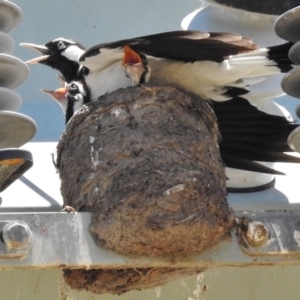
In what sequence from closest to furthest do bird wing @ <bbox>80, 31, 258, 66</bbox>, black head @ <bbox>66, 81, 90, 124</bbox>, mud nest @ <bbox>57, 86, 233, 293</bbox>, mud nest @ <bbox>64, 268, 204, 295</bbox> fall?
mud nest @ <bbox>57, 86, 233, 293</bbox>, mud nest @ <bbox>64, 268, 204, 295</bbox>, bird wing @ <bbox>80, 31, 258, 66</bbox>, black head @ <bbox>66, 81, 90, 124</bbox>

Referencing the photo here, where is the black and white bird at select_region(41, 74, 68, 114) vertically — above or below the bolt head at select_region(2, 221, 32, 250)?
below

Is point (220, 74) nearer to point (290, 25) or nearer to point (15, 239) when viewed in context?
point (290, 25)

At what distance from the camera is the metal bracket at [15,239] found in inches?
99.5

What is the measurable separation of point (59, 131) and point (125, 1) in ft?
2.43

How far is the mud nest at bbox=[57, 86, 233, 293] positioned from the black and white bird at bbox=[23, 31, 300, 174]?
136 millimetres

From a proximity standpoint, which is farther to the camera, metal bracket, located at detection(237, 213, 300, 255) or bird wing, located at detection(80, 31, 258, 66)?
bird wing, located at detection(80, 31, 258, 66)

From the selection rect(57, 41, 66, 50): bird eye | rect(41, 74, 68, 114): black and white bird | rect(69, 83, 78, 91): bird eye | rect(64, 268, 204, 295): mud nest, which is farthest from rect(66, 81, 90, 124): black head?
rect(64, 268, 204, 295): mud nest

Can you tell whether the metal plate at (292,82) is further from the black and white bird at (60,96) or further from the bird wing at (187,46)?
the black and white bird at (60,96)

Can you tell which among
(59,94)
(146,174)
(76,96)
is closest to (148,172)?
(146,174)

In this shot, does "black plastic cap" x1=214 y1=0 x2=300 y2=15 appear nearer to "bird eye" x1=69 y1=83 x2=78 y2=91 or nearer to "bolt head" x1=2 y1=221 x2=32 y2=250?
"bird eye" x1=69 y1=83 x2=78 y2=91

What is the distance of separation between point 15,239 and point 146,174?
76 centimetres

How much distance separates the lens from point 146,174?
3.22 metres

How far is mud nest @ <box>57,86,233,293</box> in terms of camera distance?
9.61ft

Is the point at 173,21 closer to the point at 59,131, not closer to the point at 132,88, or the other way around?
the point at 59,131
